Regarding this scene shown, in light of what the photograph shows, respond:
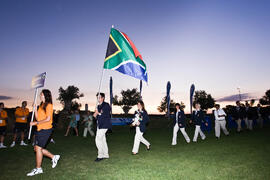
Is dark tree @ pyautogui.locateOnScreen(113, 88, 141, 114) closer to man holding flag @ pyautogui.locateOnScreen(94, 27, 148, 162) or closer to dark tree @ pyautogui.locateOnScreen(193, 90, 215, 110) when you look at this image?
dark tree @ pyautogui.locateOnScreen(193, 90, 215, 110)

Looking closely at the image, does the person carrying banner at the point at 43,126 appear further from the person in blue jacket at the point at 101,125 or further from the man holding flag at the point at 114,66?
the person in blue jacket at the point at 101,125

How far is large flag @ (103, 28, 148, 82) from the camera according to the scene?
711 centimetres

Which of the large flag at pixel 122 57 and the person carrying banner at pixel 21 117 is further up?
the large flag at pixel 122 57

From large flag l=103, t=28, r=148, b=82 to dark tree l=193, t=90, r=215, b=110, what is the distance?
303ft

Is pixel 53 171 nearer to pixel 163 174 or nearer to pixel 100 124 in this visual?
pixel 100 124

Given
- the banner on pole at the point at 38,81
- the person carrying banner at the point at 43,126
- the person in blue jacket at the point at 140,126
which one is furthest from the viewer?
the person in blue jacket at the point at 140,126

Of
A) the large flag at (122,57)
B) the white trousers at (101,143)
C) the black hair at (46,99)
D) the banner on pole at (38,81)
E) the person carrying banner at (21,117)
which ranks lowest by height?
the white trousers at (101,143)

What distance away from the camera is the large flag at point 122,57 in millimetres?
7113

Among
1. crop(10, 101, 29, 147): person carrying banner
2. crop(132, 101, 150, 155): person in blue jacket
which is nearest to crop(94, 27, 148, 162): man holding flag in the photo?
crop(132, 101, 150, 155): person in blue jacket

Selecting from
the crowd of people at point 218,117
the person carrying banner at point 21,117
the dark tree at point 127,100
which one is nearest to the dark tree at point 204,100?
the dark tree at point 127,100

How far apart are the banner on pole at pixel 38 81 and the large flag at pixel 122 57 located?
2.07 m

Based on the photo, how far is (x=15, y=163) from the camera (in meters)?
6.28

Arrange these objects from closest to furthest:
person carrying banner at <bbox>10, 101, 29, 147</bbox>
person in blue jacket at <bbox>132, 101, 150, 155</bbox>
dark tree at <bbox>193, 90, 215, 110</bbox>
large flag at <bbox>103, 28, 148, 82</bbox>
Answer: large flag at <bbox>103, 28, 148, 82</bbox>, person in blue jacket at <bbox>132, 101, 150, 155</bbox>, person carrying banner at <bbox>10, 101, 29, 147</bbox>, dark tree at <bbox>193, 90, 215, 110</bbox>

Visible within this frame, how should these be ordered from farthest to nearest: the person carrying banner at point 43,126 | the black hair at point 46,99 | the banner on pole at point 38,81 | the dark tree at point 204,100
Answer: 1. the dark tree at point 204,100
2. the banner on pole at point 38,81
3. the black hair at point 46,99
4. the person carrying banner at point 43,126
